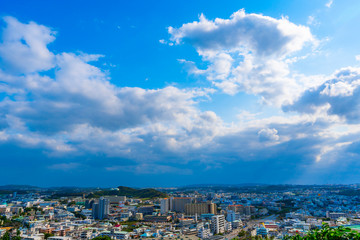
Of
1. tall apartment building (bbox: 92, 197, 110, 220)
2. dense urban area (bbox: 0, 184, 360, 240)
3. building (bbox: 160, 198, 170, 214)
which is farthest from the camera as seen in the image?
building (bbox: 160, 198, 170, 214)

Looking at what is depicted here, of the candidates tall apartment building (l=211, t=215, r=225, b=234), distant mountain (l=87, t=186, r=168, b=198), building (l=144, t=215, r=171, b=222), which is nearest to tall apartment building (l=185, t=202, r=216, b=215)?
building (l=144, t=215, r=171, b=222)

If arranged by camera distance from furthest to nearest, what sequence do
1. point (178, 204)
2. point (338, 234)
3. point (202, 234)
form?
point (178, 204) < point (202, 234) < point (338, 234)

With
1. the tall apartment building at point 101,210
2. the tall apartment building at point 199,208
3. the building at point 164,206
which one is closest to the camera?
the tall apartment building at point 101,210

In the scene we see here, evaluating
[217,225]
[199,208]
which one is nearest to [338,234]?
[217,225]

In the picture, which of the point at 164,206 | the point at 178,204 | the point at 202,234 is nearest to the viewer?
the point at 202,234

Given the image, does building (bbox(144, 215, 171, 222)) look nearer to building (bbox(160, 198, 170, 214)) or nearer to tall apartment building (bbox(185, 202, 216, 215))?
building (bbox(160, 198, 170, 214))

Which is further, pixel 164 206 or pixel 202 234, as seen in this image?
pixel 164 206

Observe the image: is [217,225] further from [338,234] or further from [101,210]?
[338,234]

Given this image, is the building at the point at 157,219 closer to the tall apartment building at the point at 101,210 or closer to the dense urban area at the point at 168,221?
the dense urban area at the point at 168,221

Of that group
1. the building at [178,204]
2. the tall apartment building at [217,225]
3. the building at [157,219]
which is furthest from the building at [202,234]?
the building at [178,204]
